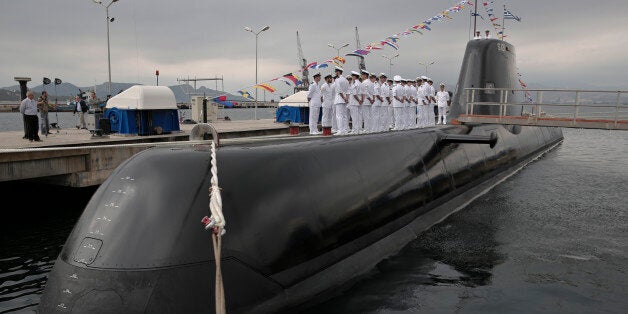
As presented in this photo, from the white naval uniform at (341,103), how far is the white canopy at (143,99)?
23.2 ft

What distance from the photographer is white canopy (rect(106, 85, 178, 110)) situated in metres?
15.8

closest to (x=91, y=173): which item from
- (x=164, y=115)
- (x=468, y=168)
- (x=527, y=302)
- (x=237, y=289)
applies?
(x=164, y=115)

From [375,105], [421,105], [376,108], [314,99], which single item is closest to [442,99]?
[421,105]

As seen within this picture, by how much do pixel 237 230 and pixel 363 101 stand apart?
880cm

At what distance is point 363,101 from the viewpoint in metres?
12.9

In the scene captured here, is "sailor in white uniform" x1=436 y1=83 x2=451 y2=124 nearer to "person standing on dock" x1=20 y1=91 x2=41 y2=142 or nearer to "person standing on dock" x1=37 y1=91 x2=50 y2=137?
"person standing on dock" x1=20 y1=91 x2=41 y2=142

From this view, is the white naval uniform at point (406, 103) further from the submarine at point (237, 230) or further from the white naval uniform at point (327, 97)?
the submarine at point (237, 230)

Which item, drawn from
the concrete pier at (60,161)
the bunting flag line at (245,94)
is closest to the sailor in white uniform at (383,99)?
the concrete pier at (60,161)

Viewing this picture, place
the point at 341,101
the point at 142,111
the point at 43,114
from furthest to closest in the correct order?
the point at 142,111 → the point at 43,114 → the point at 341,101

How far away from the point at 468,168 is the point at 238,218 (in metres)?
8.13

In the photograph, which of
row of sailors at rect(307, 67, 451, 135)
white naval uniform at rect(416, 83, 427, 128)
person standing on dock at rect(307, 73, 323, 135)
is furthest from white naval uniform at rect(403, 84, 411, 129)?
person standing on dock at rect(307, 73, 323, 135)

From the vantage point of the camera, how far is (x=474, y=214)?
10289 millimetres

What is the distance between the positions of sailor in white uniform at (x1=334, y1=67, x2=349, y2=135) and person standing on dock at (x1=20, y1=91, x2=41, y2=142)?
8300 mm

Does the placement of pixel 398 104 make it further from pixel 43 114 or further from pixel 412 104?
pixel 43 114
